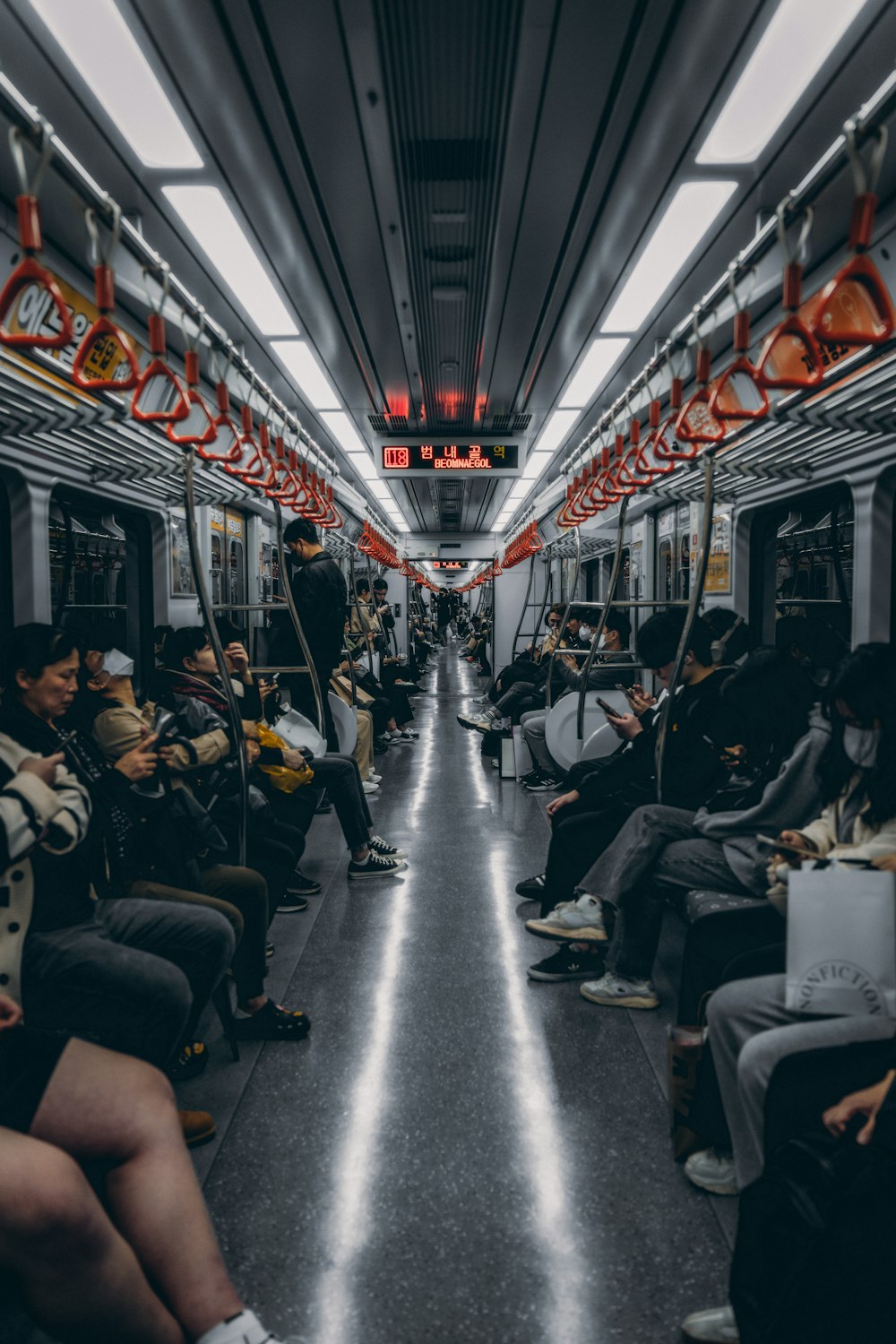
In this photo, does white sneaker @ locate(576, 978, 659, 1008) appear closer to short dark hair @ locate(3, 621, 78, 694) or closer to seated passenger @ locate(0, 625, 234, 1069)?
seated passenger @ locate(0, 625, 234, 1069)

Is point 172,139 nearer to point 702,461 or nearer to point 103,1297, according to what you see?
point 702,461

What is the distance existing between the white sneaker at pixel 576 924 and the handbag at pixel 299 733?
1.63 m

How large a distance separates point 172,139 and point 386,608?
9.73 meters

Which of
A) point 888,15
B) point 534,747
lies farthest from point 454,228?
point 534,747

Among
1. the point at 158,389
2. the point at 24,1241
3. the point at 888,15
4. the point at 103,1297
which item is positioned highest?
the point at 888,15

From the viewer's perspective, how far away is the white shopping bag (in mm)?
1817

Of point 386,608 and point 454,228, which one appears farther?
point 386,608

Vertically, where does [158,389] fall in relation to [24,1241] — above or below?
above

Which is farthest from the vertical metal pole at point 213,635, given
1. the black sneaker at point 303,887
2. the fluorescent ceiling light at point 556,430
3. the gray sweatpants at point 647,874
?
the fluorescent ceiling light at point 556,430

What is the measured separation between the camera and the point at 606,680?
6.84 meters

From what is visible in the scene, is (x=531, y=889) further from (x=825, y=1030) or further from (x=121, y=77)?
(x=121, y=77)

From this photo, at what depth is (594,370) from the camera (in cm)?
596

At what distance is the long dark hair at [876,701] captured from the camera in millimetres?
2201

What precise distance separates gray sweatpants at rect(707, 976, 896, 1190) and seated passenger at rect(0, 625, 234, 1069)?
1415 mm
